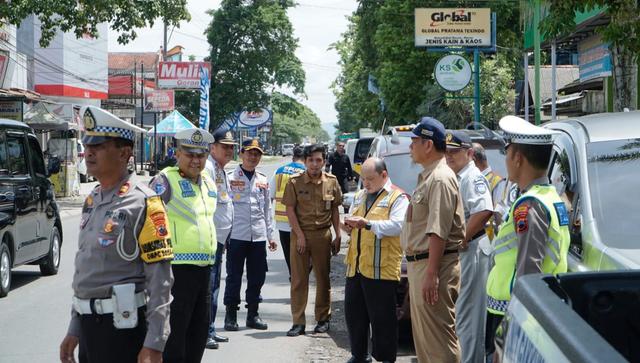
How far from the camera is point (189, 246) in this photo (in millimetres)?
5949

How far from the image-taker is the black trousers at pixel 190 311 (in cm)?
573

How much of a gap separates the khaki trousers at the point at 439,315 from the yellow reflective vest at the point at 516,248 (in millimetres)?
1174

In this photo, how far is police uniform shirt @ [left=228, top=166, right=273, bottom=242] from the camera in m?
9.41

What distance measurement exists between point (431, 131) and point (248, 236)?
382 cm

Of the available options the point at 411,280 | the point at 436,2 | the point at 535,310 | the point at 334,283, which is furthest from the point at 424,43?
the point at 535,310

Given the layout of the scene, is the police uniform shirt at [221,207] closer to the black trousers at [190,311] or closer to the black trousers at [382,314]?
the black trousers at [382,314]

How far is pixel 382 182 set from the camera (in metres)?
7.38

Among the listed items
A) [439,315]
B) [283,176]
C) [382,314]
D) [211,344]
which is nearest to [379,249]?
[382,314]

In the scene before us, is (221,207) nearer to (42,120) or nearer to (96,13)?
(96,13)

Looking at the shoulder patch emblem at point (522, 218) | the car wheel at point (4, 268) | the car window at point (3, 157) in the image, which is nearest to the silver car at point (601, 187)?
the shoulder patch emblem at point (522, 218)

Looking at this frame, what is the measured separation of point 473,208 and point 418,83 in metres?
26.7

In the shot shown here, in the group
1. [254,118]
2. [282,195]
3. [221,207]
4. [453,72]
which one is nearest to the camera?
[221,207]

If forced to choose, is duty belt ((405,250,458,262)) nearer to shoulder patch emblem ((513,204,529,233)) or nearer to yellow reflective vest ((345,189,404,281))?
yellow reflective vest ((345,189,404,281))

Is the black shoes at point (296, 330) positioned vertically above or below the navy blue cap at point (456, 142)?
below
